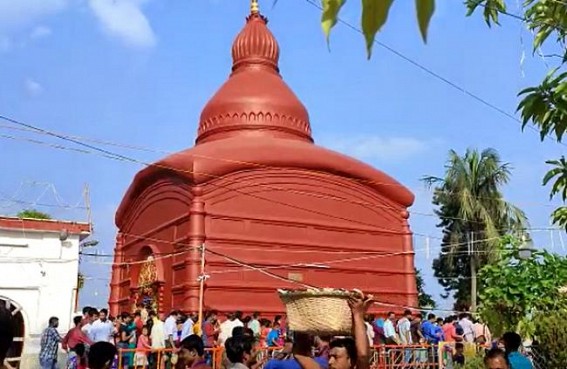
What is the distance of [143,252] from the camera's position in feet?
55.0

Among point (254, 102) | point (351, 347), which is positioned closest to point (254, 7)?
point (254, 102)

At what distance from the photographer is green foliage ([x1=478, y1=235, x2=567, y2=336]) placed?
24.3ft

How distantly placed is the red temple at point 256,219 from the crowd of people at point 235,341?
1.51 meters

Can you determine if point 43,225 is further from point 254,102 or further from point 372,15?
point 372,15

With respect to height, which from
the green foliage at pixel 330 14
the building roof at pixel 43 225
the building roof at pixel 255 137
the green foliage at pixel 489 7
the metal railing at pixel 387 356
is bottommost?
the metal railing at pixel 387 356

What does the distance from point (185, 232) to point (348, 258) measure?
4.08 meters

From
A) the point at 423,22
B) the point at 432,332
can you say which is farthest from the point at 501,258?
the point at 423,22

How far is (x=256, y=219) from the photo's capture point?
50.3ft

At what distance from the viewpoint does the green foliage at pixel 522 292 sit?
24.3ft

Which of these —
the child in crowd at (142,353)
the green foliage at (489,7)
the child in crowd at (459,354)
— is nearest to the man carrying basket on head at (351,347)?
the green foliage at (489,7)

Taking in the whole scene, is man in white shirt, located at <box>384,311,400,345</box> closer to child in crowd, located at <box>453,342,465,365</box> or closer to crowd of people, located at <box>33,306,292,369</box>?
child in crowd, located at <box>453,342,465,365</box>

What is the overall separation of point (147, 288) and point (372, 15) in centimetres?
1517

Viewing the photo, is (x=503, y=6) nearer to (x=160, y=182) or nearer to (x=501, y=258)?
(x=501, y=258)

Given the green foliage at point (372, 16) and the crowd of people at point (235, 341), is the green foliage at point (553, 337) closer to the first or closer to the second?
the crowd of people at point (235, 341)
